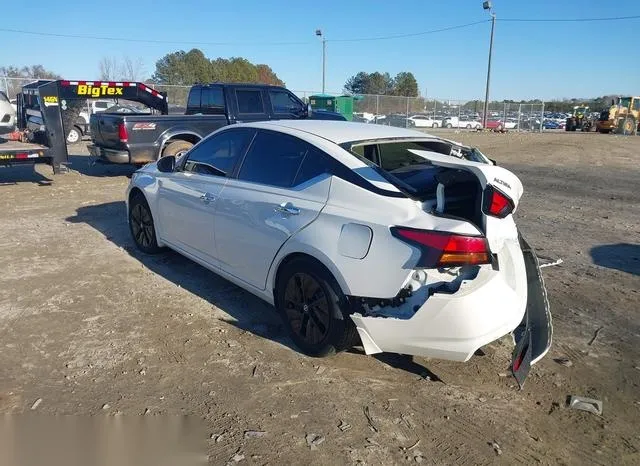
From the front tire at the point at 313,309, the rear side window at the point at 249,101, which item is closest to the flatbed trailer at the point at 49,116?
the rear side window at the point at 249,101

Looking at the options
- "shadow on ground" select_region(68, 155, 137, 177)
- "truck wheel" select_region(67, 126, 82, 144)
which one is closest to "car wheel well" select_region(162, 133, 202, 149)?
"shadow on ground" select_region(68, 155, 137, 177)

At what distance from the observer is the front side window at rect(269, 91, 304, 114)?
1198 cm

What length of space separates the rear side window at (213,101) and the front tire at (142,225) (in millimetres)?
6097

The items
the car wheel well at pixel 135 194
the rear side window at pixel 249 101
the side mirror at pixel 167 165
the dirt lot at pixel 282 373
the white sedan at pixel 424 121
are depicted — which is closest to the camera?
the dirt lot at pixel 282 373

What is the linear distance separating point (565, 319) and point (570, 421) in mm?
1559

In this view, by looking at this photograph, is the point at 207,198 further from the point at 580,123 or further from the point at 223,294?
the point at 580,123

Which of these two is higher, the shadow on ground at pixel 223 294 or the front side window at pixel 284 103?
the front side window at pixel 284 103

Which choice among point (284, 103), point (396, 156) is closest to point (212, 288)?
point (396, 156)

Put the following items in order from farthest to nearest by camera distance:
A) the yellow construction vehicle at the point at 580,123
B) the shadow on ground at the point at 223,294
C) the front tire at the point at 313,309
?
the yellow construction vehicle at the point at 580,123, the shadow on ground at the point at 223,294, the front tire at the point at 313,309

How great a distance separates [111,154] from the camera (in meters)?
10.6

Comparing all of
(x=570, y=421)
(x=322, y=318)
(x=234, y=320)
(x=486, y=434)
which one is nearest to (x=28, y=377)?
(x=234, y=320)

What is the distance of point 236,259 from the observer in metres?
4.26

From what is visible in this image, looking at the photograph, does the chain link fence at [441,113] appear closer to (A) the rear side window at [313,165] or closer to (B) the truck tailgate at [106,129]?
Answer: (B) the truck tailgate at [106,129]

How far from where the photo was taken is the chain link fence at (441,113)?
38.9 metres
